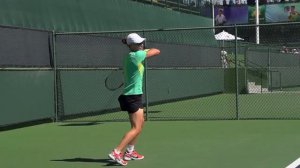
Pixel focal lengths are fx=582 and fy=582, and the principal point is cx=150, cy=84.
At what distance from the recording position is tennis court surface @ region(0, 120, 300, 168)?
8.60 meters

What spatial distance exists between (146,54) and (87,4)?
32.8 feet

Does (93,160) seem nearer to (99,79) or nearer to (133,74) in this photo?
(133,74)

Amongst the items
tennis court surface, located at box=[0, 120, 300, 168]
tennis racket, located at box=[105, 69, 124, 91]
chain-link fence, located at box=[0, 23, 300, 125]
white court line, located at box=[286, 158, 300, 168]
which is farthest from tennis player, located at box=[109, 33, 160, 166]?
tennis racket, located at box=[105, 69, 124, 91]

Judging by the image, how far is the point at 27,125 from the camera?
14031mm

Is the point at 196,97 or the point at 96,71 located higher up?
the point at 96,71

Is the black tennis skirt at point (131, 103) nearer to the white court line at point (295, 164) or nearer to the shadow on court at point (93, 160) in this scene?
the shadow on court at point (93, 160)

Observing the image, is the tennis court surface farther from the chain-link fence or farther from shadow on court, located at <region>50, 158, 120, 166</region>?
the chain-link fence

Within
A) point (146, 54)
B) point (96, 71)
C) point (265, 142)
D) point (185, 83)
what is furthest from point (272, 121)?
point (185, 83)

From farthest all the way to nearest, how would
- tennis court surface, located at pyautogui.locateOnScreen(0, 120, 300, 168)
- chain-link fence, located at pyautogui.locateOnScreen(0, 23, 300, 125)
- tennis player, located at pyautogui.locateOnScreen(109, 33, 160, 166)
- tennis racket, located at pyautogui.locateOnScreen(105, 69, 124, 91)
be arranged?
tennis racket, located at pyautogui.locateOnScreen(105, 69, 124, 91), chain-link fence, located at pyautogui.locateOnScreen(0, 23, 300, 125), tennis court surface, located at pyautogui.locateOnScreen(0, 120, 300, 168), tennis player, located at pyautogui.locateOnScreen(109, 33, 160, 166)

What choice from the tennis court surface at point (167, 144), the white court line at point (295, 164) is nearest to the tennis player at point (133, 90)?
the tennis court surface at point (167, 144)

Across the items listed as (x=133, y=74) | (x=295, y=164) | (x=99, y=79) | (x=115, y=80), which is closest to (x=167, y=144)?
(x=133, y=74)

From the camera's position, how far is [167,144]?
10430mm

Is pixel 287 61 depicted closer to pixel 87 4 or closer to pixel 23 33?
pixel 87 4

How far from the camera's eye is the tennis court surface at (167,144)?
8.60 m
